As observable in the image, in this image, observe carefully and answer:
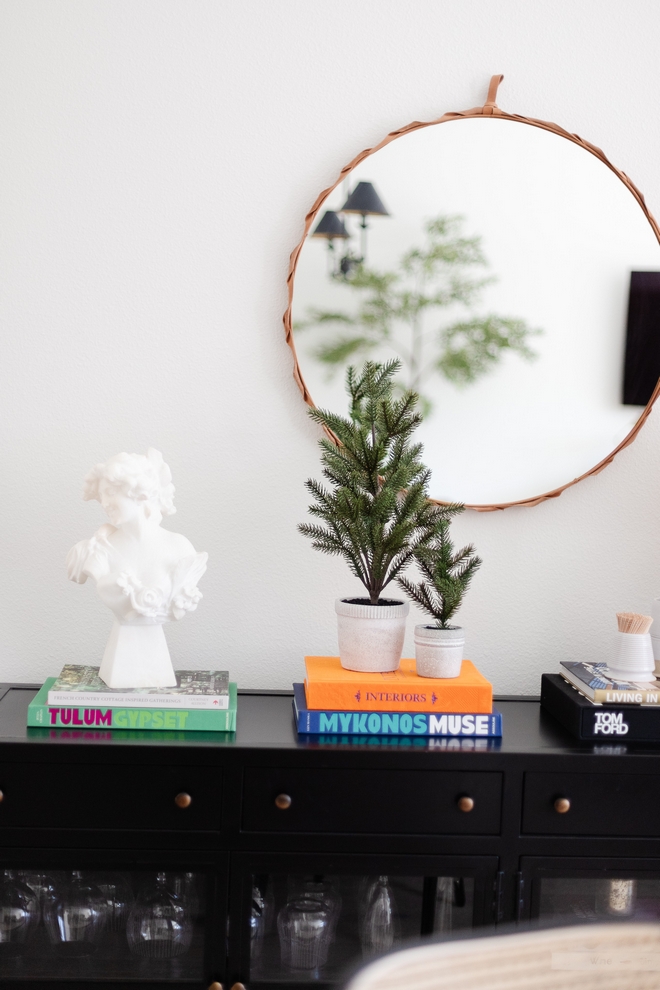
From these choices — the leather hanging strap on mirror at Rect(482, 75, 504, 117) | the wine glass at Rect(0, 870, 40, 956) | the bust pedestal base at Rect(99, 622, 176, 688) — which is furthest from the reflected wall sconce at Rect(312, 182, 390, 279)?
the wine glass at Rect(0, 870, 40, 956)

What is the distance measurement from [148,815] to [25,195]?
4.07ft

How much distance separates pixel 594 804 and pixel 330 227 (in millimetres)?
1212

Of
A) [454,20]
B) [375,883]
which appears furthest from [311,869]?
[454,20]

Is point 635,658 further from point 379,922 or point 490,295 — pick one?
point 490,295

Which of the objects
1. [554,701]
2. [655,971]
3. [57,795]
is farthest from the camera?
[554,701]

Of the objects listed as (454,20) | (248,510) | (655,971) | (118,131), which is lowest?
(655,971)

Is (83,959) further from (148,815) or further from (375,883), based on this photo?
(375,883)

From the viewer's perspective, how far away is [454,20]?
189 cm

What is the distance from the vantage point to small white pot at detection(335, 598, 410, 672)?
1.62m

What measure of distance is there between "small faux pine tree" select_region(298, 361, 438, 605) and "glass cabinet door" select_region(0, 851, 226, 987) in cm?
60

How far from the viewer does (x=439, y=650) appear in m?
1.61

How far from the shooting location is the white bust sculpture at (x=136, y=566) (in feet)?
5.18

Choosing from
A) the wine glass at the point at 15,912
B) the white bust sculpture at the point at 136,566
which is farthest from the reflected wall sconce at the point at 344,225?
the wine glass at the point at 15,912

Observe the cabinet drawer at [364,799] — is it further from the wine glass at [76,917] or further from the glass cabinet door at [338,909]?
the wine glass at [76,917]
